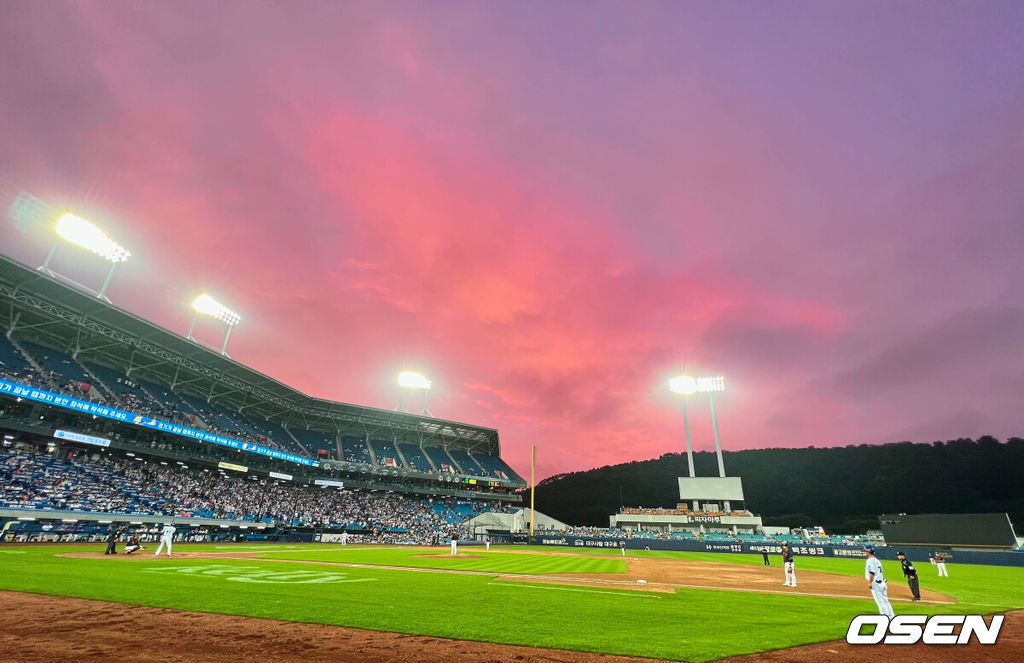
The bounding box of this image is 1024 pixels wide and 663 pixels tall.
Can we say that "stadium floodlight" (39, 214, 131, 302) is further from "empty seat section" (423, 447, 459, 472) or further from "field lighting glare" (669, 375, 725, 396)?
"field lighting glare" (669, 375, 725, 396)

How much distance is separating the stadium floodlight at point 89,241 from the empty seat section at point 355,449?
3572cm

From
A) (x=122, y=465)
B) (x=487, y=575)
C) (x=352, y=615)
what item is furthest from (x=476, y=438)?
(x=352, y=615)

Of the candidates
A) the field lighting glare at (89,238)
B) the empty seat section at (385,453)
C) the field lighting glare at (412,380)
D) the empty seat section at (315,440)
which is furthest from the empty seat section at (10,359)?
the field lighting glare at (412,380)

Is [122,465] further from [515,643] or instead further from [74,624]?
[515,643]

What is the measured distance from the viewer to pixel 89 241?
4059 cm

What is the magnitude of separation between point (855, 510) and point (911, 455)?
69.6 ft

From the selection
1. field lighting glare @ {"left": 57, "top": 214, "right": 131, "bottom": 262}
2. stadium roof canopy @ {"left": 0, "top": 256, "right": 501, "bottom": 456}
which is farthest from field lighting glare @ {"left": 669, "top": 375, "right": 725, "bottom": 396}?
field lighting glare @ {"left": 57, "top": 214, "right": 131, "bottom": 262}

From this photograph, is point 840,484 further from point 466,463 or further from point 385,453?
point 385,453

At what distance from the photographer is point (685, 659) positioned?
6.91 metres

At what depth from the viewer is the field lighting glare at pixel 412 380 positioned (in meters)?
78.0

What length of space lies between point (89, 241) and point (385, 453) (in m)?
44.9

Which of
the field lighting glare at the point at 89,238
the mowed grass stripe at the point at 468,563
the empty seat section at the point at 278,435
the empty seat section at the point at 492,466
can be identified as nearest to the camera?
the mowed grass stripe at the point at 468,563

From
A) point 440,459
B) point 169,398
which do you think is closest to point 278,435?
point 169,398

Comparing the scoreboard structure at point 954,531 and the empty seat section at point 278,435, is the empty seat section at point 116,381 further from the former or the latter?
the scoreboard structure at point 954,531
